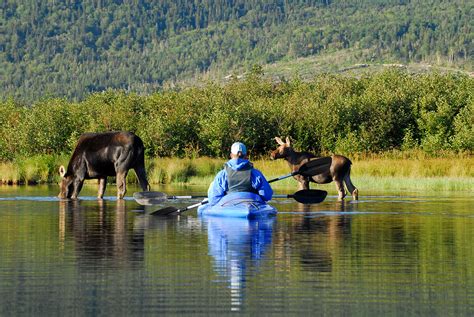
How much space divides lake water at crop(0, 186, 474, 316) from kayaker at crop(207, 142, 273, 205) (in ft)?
2.61

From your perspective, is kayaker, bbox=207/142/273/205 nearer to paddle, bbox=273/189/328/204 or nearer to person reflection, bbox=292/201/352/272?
person reflection, bbox=292/201/352/272

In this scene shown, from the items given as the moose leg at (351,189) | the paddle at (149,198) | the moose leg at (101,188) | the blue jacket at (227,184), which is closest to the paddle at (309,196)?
the paddle at (149,198)

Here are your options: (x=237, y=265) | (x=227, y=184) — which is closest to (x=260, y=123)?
(x=227, y=184)

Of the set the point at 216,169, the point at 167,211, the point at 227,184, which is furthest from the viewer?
the point at 216,169

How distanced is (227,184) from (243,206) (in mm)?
1076

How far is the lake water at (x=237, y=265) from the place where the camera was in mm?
13406

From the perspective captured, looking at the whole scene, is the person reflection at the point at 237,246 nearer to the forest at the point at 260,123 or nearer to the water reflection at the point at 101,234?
the water reflection at the point at 101,234

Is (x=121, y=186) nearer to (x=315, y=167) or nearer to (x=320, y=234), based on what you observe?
(x=315, y=167)

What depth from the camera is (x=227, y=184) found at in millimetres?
25922

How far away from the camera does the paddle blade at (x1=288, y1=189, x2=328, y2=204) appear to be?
97.3ft

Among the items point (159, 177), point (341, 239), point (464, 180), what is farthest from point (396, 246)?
point (159, 177)

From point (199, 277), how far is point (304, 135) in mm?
64398

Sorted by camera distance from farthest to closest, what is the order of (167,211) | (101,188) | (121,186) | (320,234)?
(101,188) < (121,186) < (167,211) < (320,234)

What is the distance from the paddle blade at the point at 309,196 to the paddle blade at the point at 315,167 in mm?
4890
